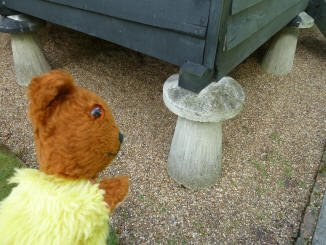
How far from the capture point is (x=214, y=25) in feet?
5.31

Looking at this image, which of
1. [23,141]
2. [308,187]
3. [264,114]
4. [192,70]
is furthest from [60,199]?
[264,114]

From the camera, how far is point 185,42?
6.11ft

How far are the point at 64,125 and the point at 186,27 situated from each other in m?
1.27

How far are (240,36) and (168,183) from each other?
5.03 feet

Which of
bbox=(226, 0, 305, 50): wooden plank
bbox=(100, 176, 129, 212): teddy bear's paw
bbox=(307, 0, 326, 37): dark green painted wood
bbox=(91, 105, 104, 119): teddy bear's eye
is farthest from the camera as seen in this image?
bbox=(307, 0, 326, 37): dark green painted wood

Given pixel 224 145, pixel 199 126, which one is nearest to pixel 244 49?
pixel 199 126

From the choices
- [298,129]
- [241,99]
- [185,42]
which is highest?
[185,42]

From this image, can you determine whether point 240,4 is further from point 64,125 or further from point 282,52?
point 282,52

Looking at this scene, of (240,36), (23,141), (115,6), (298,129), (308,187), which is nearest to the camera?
(240,36)

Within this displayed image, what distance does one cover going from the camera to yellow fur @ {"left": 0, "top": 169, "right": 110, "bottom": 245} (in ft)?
2.82

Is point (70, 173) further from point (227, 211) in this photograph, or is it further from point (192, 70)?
point (227, 211)

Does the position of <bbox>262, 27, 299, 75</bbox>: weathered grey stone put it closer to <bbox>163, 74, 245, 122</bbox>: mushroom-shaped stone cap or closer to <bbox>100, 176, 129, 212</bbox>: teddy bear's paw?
<bbox>163, 74, 245, 122</bbox>: mushroom-shaped stone cap

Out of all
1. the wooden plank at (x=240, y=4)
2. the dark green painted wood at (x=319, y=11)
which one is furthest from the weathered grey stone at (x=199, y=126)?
the dark green painted wood at (x=319, y=11)

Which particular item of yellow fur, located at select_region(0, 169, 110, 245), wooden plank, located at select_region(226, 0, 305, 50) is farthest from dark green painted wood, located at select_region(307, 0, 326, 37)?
yellow fur, located at select_region(0, 169, 110, 245)
